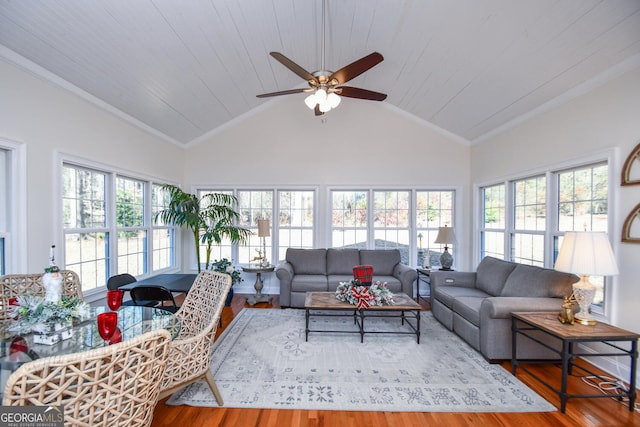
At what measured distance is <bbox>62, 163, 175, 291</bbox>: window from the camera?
307 centimetres

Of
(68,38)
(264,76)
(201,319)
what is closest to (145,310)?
(201,319)

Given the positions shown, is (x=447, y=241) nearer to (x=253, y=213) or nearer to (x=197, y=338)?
(x=253, y=213)

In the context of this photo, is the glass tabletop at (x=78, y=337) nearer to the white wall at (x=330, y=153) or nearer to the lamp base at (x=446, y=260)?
the white wall at (x=330, y=153)

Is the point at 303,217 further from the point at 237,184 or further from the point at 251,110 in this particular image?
the point at 251,110

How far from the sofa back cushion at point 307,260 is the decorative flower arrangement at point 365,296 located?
4.52 ft

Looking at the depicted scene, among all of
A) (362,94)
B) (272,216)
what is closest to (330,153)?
(272,216)

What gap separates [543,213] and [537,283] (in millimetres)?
1088

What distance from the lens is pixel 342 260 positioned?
4.81 meters

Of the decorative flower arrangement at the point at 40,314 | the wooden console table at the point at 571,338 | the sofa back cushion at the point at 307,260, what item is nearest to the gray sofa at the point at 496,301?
the wooden console table at the point at 571,338

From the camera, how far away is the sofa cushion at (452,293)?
3.47m

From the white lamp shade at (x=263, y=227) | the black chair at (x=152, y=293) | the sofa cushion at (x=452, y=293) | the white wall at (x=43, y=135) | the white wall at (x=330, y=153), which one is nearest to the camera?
the white wall at (x=43, y=135)

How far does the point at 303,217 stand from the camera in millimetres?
5352

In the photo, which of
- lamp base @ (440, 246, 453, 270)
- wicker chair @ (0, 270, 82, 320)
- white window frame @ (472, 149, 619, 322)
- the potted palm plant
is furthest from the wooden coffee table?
wicker chair @ (0, 270, 82, 320)

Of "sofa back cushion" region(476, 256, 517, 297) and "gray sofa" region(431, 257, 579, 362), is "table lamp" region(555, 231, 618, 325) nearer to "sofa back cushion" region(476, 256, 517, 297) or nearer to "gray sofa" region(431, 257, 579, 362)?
"gray sofa" region(431, 257, 579, 362)
